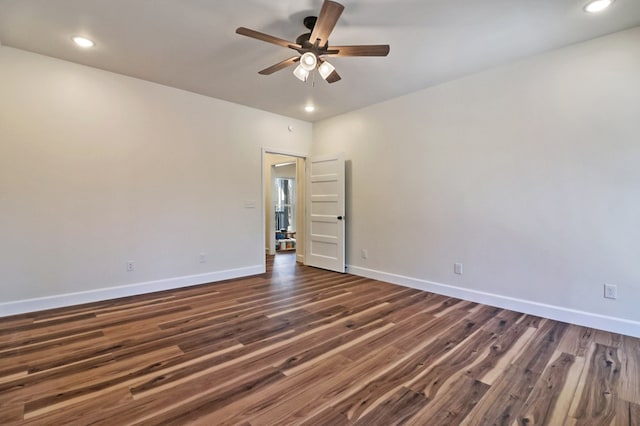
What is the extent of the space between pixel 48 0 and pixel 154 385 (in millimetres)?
3005

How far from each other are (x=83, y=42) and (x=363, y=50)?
275 centimetres

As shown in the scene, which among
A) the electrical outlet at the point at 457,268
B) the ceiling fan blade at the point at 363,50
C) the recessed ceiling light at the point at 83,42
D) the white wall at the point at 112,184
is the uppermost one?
the recessed ceiling light at the point at 83,42

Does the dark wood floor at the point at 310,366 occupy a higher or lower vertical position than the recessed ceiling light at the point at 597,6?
lower

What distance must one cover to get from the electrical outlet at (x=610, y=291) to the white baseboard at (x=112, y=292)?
436 centimetres

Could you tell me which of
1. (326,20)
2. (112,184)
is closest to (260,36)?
(326,20)

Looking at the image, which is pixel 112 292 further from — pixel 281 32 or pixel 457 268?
pixel 457 268

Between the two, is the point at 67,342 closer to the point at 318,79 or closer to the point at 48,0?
the point at 48,0

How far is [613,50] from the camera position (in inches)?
109

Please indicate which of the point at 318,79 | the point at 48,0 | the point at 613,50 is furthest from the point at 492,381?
the point at 48,0

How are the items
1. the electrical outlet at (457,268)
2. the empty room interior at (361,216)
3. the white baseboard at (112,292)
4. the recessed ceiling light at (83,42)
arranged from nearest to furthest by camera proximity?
1. the empty room interior at (361,216)
2. the recessed ceiling light at (83,42)
3. the white baseboard at (112,292)
4. the electrical outlet at (457,268)

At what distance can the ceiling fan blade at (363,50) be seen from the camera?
243 cm

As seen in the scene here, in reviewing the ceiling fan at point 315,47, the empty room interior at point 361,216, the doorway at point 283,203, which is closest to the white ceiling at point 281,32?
the empty room interior at point 361,216

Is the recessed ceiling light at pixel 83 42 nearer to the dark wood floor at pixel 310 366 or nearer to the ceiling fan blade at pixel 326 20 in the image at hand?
the ceiling fan blade at pixel 326 20

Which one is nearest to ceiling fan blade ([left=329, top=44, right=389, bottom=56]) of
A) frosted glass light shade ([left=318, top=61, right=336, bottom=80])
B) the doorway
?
frosted glass light shade ([left=318, top=61, right=336, bottom=80])
